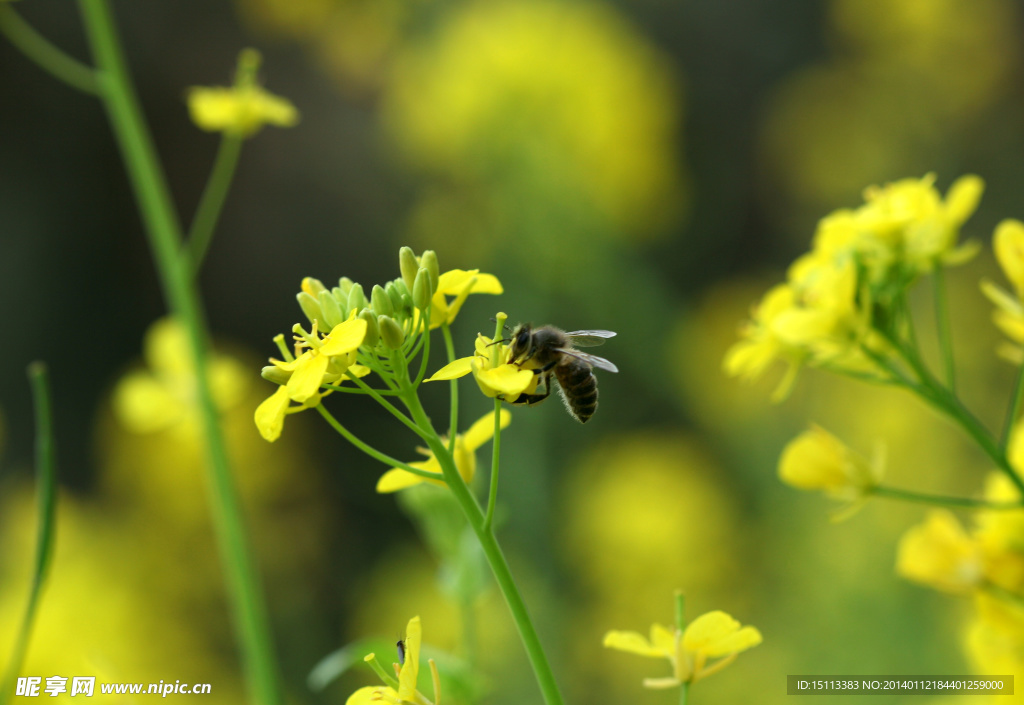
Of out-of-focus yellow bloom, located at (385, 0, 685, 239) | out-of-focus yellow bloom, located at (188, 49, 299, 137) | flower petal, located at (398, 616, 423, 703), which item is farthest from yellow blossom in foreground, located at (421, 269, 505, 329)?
out-of-focus yellow bloom, located at (385, 0, 685, 239)

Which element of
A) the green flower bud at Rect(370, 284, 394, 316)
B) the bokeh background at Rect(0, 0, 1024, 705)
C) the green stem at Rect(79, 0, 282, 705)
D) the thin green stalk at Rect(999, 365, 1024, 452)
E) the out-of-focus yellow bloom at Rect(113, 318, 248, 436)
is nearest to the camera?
the green flower bud at Rect(370, 284, 394, 316)

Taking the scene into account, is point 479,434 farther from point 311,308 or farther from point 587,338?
point 587,338

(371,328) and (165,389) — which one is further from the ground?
(165,389)

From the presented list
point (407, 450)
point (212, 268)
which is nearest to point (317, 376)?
point (407, 450)

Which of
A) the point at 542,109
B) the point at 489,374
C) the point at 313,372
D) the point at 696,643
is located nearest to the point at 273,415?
the point at 313,372

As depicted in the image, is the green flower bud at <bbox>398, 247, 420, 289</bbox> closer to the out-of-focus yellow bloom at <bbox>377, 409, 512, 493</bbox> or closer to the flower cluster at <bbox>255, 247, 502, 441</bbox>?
the flower cluster at <bbox>255, 247, 502, 441</bbox>

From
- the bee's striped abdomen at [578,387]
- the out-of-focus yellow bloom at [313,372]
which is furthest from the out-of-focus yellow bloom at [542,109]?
the out-of-focus yellow bloom at [313,372]

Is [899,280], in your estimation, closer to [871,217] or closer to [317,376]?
[871,217]
